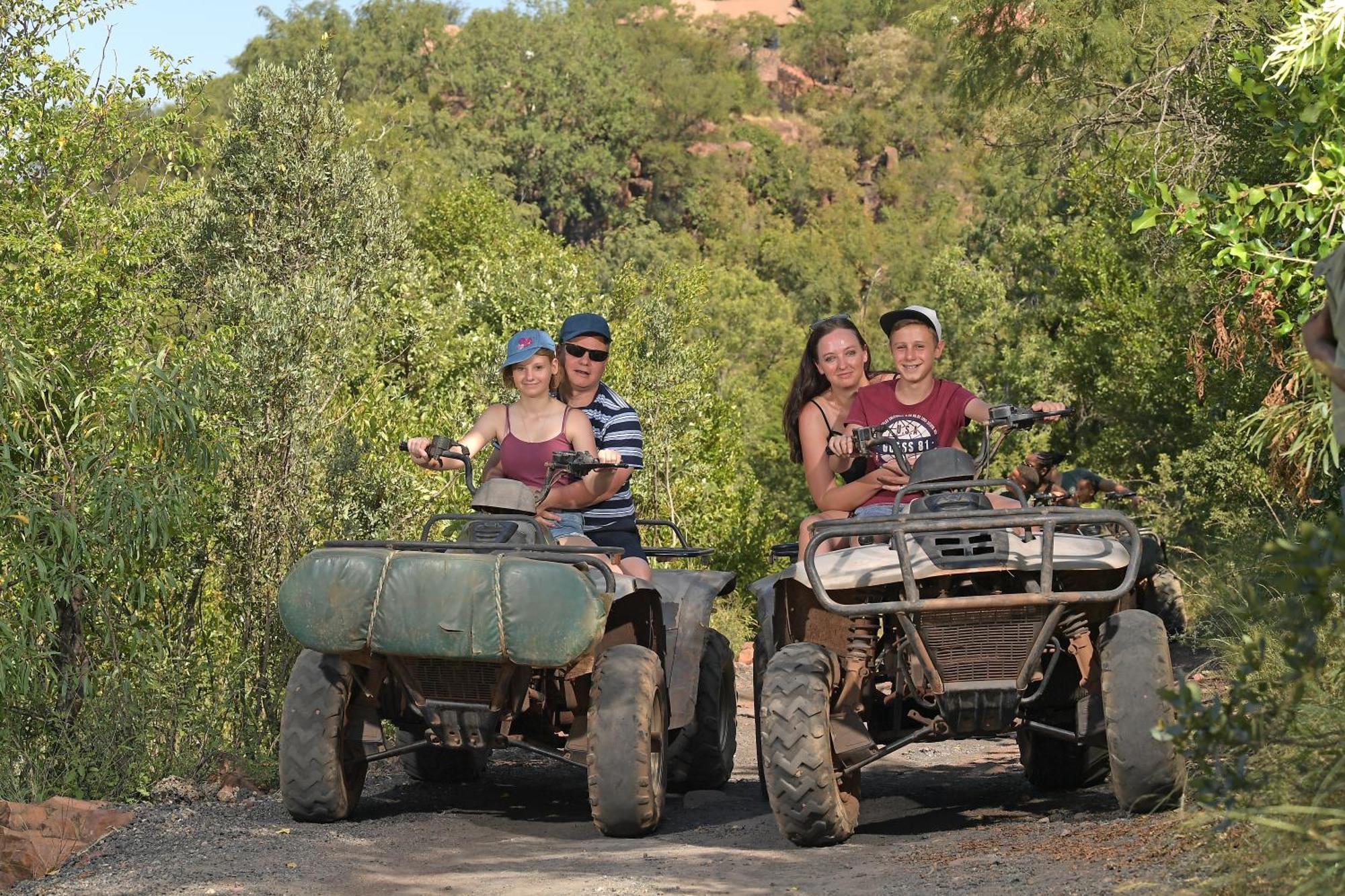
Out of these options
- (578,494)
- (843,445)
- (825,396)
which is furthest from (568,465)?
(825,396)

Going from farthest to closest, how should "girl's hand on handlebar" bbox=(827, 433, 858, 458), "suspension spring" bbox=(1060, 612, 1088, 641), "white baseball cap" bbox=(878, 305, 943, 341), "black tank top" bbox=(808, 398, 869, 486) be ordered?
Result: "black tank top" bbox=(808, 398, 869, 486) → "white baseball cap" bbox=(878, 305, 943, 341) → "girl's hand on handlebar" bbox=(827, 433, 858, 458) → "suspension spring" bbox=(1060, 612, 1088, 641)

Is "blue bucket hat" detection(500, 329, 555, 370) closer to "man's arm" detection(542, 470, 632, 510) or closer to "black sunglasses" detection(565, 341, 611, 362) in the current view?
"black sunglasses" detection(565, 341, 611, 362)

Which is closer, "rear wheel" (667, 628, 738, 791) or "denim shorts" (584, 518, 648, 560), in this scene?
"denim shorts" (584, 518, 648, 560)

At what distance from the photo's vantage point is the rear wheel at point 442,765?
8.88 metres

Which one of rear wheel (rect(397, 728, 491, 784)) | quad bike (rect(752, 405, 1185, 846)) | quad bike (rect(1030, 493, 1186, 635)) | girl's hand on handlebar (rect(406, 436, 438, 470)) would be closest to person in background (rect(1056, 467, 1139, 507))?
quad bike (rect(1030, 493, 1186, 635))

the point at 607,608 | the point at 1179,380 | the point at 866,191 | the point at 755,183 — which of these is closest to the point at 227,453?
the point at 607,608

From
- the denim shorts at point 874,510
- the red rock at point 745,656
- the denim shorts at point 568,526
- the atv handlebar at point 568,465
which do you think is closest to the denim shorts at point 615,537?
the denim shorts at point 568,526

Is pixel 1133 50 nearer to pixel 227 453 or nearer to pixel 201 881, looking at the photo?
pixel 227 453

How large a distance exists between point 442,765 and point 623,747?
2.26 m

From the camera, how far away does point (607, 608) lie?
6.99 meters

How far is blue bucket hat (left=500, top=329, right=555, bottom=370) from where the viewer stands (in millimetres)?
8188

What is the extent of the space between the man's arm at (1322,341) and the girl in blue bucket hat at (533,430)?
397cm

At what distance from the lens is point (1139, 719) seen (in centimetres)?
638

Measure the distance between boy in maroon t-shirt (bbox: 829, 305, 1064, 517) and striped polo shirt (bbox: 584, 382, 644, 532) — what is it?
1146 millimetres
